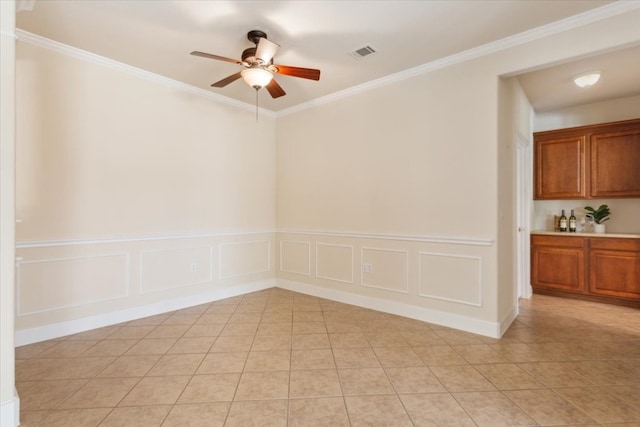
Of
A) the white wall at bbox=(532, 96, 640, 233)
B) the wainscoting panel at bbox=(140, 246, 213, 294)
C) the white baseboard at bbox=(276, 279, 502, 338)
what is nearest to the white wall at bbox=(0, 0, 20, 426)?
the wainscoting panel at bbox=(140, 246, 213, 294)

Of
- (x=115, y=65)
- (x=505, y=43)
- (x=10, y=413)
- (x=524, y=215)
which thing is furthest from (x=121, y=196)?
(x=524, y=215)

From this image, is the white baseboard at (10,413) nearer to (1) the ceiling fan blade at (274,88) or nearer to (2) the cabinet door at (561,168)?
(1) the ceiling fan blade at (274,88)

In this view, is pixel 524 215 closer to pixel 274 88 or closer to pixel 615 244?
pixel 615 244

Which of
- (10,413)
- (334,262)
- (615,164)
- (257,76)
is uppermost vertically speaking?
(257,76)

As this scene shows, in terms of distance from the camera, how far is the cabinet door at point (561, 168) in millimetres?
4441

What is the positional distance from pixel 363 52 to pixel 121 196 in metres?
3.10

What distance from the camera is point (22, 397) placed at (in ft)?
6.65

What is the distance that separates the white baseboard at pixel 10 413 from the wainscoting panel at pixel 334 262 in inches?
128

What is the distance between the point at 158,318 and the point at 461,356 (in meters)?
3.25

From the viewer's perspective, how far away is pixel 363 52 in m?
3.16

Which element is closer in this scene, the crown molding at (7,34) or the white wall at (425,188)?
the crown molding at (7,34)

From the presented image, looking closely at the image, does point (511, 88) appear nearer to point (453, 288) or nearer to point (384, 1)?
point (384, 1)

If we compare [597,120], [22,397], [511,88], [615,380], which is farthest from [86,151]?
[597,120]

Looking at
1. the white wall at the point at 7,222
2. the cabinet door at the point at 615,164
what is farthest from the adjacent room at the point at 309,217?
the cabinet door at the point at 615,164
